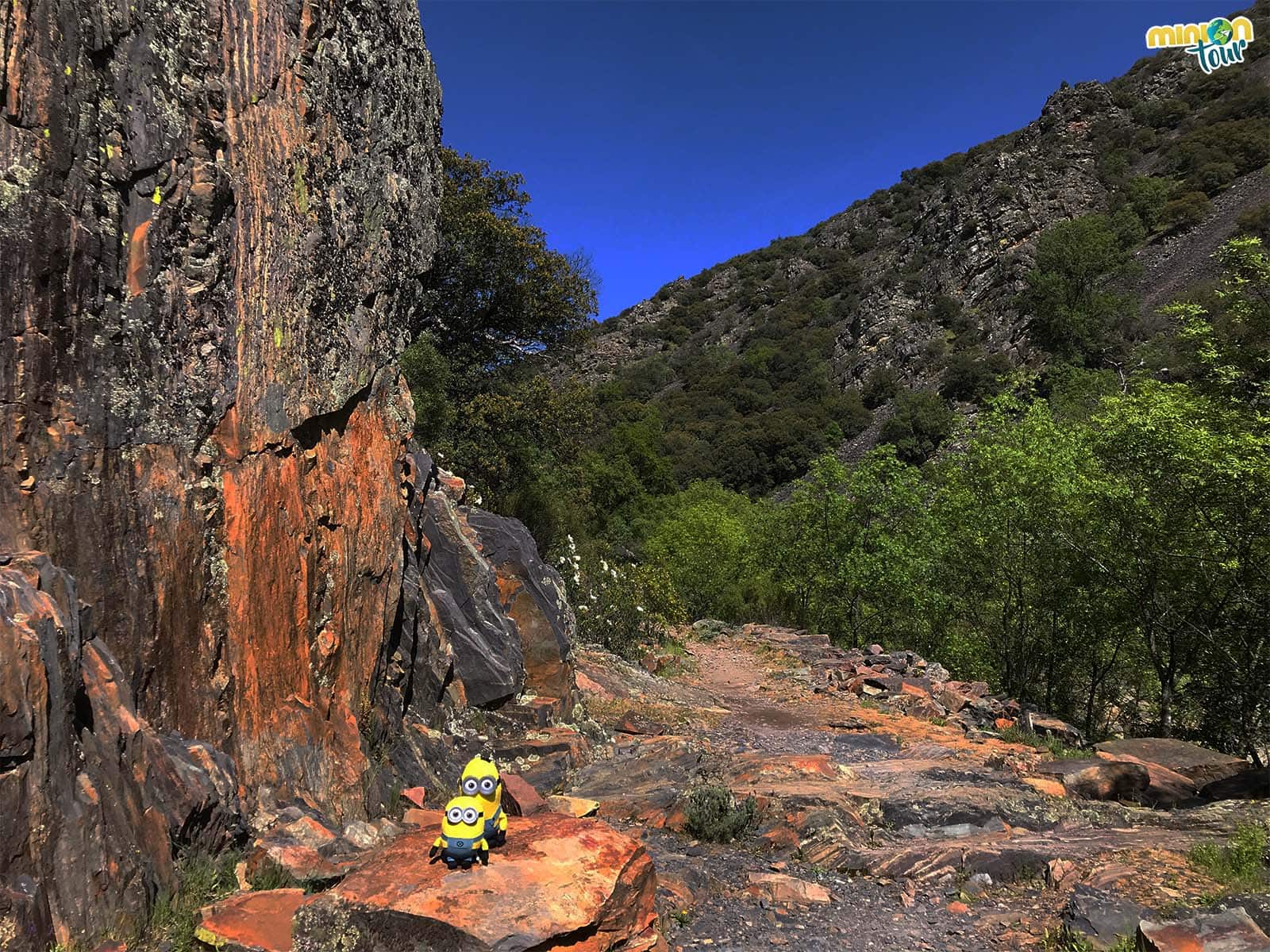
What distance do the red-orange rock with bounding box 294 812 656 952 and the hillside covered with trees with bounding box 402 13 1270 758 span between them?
35.3 feet

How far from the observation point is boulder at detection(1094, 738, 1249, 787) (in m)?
9.34

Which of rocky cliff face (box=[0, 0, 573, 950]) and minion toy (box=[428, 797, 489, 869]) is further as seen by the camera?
minion toy (box=[428, 797, 489, 869])

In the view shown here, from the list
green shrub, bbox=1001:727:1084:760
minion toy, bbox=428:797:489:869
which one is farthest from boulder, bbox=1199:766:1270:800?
minion toy, bbox=428:797:489:869

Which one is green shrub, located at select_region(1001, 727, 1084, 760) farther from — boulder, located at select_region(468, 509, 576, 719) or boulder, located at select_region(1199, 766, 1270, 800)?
boulder, located at select_region(468, 509, 576, 719)

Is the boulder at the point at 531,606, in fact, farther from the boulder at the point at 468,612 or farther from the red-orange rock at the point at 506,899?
the red-orange rock at the point at 506,899

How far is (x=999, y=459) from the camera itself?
16141mm

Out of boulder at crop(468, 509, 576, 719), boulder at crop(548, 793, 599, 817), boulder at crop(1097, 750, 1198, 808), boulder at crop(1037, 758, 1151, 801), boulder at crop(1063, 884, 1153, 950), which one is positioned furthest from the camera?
boulder at crop(468, 509, 576, 719)

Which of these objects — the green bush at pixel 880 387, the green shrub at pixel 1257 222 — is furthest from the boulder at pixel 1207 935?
the green bush at pixel 880 387

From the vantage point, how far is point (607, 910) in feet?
13.4

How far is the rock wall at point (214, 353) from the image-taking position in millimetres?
4566

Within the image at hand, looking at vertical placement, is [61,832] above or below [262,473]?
below

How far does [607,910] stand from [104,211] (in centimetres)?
568

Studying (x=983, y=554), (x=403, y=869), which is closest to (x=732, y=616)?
(x=983, y=554)

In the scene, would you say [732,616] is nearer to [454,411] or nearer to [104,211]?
[454,411]
